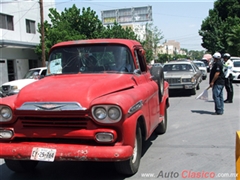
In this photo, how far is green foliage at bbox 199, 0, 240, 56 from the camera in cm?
3812

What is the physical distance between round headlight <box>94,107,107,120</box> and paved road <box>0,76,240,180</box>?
1.10 meters

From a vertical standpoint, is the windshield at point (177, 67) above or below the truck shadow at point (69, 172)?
above

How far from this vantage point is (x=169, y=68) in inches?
606

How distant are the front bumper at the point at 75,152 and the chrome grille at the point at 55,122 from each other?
0.79 feet

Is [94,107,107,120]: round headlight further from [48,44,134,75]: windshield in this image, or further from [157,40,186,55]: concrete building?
[157,40,186,55]: concrete building

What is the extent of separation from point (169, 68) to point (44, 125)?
12.0 meters

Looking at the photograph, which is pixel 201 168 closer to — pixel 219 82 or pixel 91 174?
pixel 91 174

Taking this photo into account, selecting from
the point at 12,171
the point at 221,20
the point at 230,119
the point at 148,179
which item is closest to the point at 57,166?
the point at 12,171

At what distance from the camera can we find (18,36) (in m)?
25.2

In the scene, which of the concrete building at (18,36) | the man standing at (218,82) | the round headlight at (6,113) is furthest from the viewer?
the concrete building at (18,36)

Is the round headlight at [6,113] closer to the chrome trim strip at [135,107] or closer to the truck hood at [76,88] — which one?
the truck hood at [76,88]

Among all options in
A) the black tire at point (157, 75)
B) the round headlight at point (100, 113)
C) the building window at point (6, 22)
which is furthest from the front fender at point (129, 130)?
the building window at point (6, 22)

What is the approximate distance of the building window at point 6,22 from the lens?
23.5 meters

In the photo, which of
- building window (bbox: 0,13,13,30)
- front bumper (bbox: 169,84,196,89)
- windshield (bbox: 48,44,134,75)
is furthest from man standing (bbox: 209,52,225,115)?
building window (bbox: 0,13,13,30)
